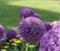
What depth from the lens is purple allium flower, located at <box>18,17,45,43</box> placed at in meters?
1.76

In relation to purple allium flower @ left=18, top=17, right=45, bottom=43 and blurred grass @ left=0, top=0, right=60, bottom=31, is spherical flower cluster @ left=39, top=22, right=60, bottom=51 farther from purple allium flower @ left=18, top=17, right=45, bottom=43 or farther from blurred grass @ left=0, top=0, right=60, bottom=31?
blurred grass @ left=0, top=0, right=60, bottom=31

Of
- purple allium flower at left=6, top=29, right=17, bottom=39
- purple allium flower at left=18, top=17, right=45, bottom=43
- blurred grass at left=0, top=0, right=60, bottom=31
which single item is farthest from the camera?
blurred grass at left=0, top=0, right=60, bottom=31

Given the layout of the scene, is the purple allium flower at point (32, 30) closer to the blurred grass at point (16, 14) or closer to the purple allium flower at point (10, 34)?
the purple allium flower at point (10, 34)

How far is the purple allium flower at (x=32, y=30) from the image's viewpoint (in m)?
1.76

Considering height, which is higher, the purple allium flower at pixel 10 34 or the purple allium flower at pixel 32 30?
the purple allium flower at pixel 32 30

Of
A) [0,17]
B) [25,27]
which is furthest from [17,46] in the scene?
[0,17]

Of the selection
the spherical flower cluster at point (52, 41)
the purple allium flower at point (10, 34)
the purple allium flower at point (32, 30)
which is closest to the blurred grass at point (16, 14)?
the purple allium flower at point (10, 34)

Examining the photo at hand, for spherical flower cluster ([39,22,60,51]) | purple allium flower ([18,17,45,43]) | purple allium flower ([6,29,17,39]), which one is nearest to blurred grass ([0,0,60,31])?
purple allium flower ([6,29,17,39])

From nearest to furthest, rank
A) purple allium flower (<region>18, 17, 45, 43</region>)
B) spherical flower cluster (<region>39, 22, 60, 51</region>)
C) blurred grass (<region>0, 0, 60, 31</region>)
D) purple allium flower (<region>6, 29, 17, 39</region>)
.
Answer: spherical flower cluster (<region>39, 22, 60, 51</region>) < purple allium flower (<region>18, 17, 45, 43</region>) < purple allium flower (<region>6, 29, 17, 39</region>) < blurred grass (<region>0, 0, 60, 31</region>)

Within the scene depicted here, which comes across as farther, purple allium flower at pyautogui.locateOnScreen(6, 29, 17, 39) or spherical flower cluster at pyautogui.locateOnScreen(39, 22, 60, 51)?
purple allium flower at pyautogui.locateOnScreen(6, 29, 17, 39)

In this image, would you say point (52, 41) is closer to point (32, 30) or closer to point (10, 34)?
point (32, 30)

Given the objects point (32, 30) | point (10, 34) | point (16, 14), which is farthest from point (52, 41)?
point (16, 14)

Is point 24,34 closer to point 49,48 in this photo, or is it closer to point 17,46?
point 49,48

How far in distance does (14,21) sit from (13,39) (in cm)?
435
